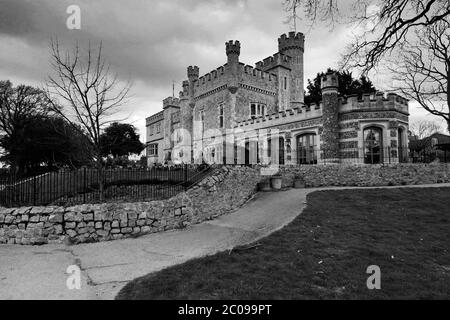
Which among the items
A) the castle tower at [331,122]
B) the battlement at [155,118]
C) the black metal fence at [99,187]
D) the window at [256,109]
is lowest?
the black metal fence at [99,187]

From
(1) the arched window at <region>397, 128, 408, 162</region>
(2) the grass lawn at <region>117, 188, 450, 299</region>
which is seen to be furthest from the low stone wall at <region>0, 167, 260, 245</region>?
(1) the arched window at <region>397, 128, 408, 162</region>

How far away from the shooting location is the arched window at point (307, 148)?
19.5m

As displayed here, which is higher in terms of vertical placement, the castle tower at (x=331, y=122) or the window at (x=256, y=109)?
the window at (x=256, y=109)

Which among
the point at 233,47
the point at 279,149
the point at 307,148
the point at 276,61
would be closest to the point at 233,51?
the point at 233,47

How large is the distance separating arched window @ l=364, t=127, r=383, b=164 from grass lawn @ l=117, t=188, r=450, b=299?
25.6 ft

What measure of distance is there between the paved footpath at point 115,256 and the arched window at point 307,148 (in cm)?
918

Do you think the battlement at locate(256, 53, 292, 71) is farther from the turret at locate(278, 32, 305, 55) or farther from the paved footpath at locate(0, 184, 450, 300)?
the paved footpath at locate(0, 184, 450, 300)

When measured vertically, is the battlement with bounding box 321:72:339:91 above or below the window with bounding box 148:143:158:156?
above

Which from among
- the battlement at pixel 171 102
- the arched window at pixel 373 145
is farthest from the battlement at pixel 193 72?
the arched window at pixel 373 145

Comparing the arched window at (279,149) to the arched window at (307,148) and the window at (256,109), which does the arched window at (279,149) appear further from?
the window at (256,109)

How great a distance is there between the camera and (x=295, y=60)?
29.3 metres

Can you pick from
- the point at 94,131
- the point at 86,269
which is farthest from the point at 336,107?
the point at 86,269

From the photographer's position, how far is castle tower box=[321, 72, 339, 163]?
17.8m
